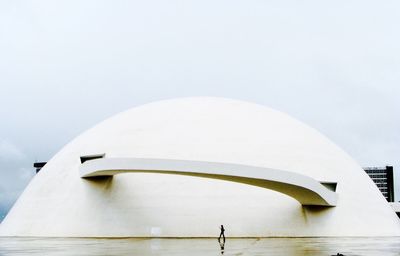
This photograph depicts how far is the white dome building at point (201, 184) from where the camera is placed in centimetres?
2855

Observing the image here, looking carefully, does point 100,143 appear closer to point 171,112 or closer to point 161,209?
point 171,112

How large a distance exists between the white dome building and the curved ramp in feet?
0.17

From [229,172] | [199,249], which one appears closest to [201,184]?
[229,172]

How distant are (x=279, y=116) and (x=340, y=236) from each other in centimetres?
1050

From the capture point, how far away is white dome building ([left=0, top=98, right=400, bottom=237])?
28547mm

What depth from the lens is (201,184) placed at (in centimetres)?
3022

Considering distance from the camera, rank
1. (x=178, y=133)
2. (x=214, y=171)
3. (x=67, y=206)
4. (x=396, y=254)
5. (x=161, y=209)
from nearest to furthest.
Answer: (x=396, y=254)
(x=214, y=171)
(x=161, y=209)
(x=67, y=206)
(x=178, y=133)

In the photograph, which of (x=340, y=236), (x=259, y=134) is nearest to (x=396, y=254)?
(x=340, y=236)

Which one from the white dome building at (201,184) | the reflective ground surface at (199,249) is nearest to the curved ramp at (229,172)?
the white dome building at (201,184)

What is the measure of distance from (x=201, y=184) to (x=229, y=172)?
4754mm

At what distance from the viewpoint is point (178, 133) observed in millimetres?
33344

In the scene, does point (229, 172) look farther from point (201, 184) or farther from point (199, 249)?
point (199, 249)

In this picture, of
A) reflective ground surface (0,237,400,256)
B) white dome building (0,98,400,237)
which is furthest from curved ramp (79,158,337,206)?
reflective ground surface (0,237,400,256)

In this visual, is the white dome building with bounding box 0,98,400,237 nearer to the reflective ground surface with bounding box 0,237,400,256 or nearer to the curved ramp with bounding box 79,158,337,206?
the curved ramp with bounding box 79,158,337,206
